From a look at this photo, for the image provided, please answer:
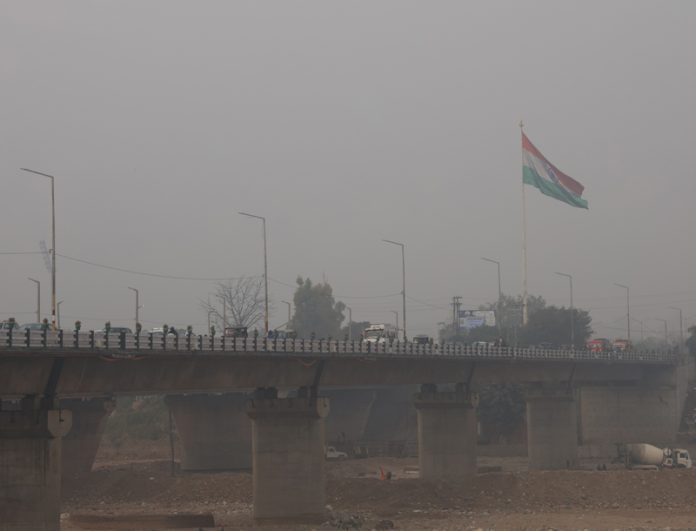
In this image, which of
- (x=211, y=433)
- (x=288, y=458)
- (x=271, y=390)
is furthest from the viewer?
(x=211, y=433)

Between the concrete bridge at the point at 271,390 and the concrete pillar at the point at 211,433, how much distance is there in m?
0.23

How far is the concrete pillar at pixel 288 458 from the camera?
6994cm

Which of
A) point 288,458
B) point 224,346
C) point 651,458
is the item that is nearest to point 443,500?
point 288,458

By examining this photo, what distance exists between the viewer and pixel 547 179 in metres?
130

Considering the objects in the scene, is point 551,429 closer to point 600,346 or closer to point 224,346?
point 600,346

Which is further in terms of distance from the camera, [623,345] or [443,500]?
[623,345]

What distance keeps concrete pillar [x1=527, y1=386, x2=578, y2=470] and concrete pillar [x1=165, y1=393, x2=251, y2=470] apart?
91.3 feet

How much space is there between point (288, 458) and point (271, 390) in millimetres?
4443

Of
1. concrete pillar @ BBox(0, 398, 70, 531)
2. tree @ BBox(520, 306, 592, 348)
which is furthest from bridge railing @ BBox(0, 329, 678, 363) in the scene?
tree @ BBox(520, 306, 592, 348)

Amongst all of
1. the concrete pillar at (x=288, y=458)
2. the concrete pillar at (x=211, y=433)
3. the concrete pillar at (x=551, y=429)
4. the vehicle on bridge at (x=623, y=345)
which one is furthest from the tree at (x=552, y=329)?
the concrete pillar at (x=288, y=458)

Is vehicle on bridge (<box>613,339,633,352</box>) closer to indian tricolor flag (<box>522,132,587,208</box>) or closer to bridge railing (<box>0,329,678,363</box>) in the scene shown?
indian tricolor flag (<box>522,132,587,208</box>)

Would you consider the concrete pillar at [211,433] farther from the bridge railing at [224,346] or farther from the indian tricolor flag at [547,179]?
the indian tricolor flag at [547,179]

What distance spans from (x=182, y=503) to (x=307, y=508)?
25027mm

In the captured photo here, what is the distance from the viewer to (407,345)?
90312 mm
